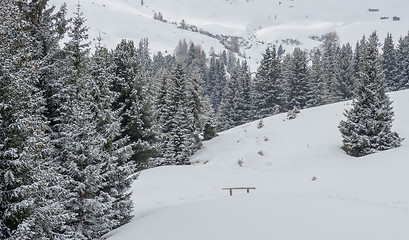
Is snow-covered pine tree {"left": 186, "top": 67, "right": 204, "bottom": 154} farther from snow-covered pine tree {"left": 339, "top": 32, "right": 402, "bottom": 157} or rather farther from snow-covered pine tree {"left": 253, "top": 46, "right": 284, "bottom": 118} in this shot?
snow-covered pine tree {"left": 253, "top": 46, "right": 284, "bottom": 118}

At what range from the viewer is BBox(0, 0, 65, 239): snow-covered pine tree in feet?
24.3

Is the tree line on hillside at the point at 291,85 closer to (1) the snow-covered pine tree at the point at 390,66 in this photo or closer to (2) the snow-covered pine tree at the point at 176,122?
(1) the snow-covered pine tree at the point at 390,66

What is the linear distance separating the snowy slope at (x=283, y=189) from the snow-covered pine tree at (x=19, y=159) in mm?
3560

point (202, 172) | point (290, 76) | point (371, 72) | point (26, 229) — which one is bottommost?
point (202, 172)

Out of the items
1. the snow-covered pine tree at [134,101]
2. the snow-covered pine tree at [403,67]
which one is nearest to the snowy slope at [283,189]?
the snow-covered pine tree at [134,101]

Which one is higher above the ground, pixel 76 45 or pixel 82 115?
pixel 76 45

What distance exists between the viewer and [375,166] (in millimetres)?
18141

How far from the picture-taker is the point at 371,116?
20969 millimetres

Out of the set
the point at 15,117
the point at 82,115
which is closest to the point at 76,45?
the point at 82,115

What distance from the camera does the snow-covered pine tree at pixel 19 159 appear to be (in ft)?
24.3

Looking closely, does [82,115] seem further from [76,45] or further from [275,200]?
[275,200]

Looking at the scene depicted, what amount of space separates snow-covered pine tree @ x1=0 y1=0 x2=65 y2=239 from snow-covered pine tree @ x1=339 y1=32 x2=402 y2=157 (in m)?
20.1

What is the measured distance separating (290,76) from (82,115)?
42.4 meters

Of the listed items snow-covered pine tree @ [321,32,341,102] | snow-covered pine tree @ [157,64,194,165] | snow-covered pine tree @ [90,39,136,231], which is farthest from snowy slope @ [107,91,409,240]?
snow-covered pine tree @ [321,32,341,102]
